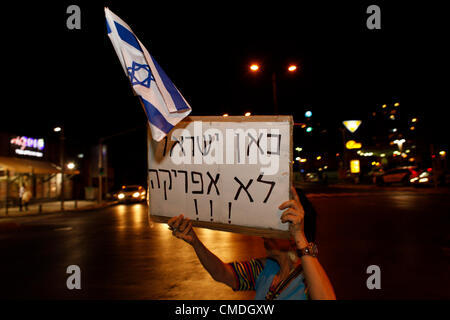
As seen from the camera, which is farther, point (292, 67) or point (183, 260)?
point (292, 67)

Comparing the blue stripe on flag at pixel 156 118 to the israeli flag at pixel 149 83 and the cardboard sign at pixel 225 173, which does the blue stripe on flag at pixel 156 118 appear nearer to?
the israeli flag at pixel 149 83

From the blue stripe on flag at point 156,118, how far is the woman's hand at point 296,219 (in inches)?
30.5

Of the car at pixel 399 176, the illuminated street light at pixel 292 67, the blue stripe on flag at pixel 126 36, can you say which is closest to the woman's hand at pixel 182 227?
the blue stripe on flag at pixel 126 36

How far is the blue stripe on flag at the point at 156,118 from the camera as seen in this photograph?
210 cm

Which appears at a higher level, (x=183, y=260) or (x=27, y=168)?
(x=27, y=168)

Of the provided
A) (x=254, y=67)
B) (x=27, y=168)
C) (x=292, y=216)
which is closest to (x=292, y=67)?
(x=254, y=67)

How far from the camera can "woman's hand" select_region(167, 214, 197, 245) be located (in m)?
2.29

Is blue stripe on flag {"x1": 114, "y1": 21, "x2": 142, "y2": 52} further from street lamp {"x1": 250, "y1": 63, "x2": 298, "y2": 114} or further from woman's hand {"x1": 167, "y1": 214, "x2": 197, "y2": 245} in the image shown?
street lamp {"x1": 250, "y1": 63, "x2": 298, "y2": 114}

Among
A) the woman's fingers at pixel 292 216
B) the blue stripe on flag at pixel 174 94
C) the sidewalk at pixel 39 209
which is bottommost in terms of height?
the sidewalk at pixel 39 209

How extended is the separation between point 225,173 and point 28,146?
3459cm

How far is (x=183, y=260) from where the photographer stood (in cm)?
882

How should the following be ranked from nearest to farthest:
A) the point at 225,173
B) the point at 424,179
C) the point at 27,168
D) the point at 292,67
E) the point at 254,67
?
the point at 225,173, the point at 254,67, the point at 292,67, the point at 27,168, the point at 424,179

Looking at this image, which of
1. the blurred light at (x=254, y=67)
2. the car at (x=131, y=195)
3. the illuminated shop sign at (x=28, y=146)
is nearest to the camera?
the blurred light at (x=254, y=67)

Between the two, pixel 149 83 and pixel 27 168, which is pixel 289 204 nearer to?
pixel 149 83
